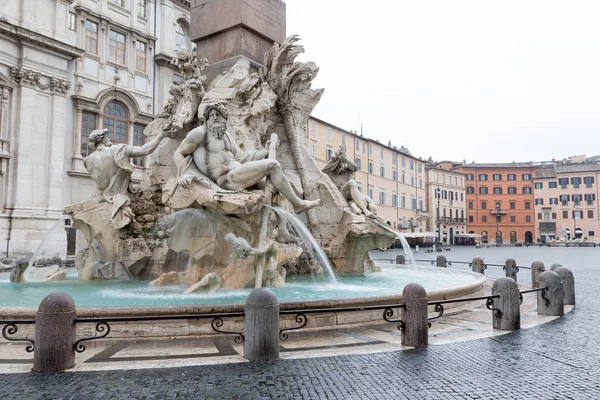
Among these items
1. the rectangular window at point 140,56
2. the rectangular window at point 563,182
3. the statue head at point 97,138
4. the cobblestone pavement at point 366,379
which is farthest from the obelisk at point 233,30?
the rectangular window at point 563,182

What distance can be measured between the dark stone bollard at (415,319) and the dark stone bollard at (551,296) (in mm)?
3176

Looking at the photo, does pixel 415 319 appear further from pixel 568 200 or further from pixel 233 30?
pixel 568 200

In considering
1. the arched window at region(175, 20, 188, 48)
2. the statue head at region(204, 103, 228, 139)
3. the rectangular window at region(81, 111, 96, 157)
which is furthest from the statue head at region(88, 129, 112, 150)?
the arched window at region(175, 20, 188, 48)

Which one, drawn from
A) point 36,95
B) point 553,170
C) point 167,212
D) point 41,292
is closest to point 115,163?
point 167,212

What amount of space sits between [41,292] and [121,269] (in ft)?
5.62

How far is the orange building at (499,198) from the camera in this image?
291 ft

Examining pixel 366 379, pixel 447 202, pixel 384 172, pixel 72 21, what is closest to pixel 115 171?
pixel 366 379

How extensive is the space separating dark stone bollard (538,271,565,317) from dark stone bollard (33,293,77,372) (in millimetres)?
6829

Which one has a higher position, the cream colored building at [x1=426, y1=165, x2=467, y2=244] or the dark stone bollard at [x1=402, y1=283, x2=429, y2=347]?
the cream colored building at [x1=426, y1=165, x2=467, y2=244]

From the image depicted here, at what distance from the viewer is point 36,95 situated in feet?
86.1

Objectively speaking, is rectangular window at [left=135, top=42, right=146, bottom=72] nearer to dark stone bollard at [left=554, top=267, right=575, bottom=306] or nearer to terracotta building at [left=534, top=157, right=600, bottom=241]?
dark stone bollard at [left=554, top=267, right=575, bottom=306]

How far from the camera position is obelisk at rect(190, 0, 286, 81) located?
11.9 m

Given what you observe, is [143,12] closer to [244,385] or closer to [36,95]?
[36,95]

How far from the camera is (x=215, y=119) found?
872 cm
